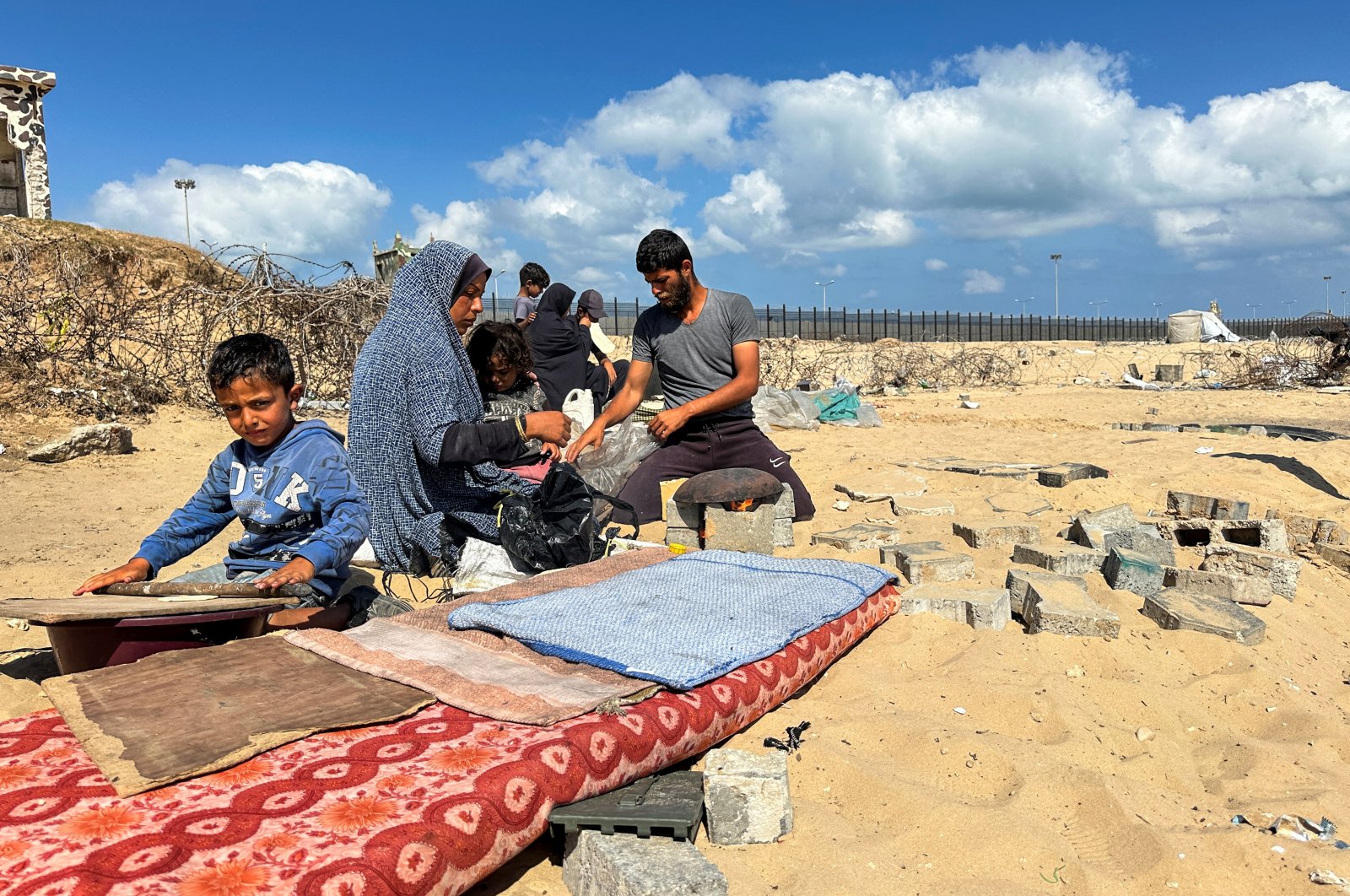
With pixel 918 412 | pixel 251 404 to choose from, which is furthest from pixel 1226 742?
pixel 918 412

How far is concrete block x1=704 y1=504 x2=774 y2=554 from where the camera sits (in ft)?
15.6

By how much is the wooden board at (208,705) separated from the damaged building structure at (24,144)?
800 inches

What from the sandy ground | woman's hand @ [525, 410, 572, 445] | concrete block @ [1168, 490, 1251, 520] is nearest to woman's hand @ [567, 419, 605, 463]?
woman's hand @ [525, 410, 572, 445]

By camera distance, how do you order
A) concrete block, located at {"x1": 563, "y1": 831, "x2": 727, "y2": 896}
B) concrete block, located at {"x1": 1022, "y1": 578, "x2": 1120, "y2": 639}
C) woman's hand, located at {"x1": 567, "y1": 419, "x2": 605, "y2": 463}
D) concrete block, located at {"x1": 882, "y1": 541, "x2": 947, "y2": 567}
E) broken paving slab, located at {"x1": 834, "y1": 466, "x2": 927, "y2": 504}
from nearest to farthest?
1. concrete block, located at {"x1": 563, "y1": 831, "x2": 727, "y2": 896}
2. concrete block, located at {"x1": 1022, "y1": 578, "x2": 1120, "y2": 639}
3. concrete block, located at {"x1": 882, "y1": 541, "x2": 947, "y2": 567}
4. woman's hand, located at {"x1": 567, "y1": 419, "x2": 605, "y2": 463}
5. broken paving slab, located at {"x1": 834, "y1": 466, "x2": 927, "y2": 504}

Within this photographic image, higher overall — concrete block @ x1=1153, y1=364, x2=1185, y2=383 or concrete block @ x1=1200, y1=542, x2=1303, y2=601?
concrete block @ x1=1153, y1=364, x2=1185, y2=383

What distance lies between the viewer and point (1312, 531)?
5312mm

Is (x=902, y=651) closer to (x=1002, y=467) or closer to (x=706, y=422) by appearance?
(x=706, y=422)

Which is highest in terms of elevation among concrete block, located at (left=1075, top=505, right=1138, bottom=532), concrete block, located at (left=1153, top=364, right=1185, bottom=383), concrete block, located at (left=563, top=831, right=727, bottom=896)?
concrete block, located at (left=1153, top=364, right=1185, bottom=383)

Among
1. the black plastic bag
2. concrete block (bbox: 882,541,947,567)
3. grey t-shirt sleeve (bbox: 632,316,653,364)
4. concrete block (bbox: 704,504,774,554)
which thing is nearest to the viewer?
the black plastic bag

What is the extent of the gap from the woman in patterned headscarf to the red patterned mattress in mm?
1638

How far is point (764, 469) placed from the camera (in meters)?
5.17

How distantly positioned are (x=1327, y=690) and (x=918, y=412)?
9557 mm

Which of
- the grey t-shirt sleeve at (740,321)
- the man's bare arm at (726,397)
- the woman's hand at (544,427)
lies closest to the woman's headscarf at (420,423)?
the woman's hand at (544,427)

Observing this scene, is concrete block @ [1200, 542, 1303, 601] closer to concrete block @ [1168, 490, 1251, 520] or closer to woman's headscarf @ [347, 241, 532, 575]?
concrete block @ [1168, 490, 1251, 520]
